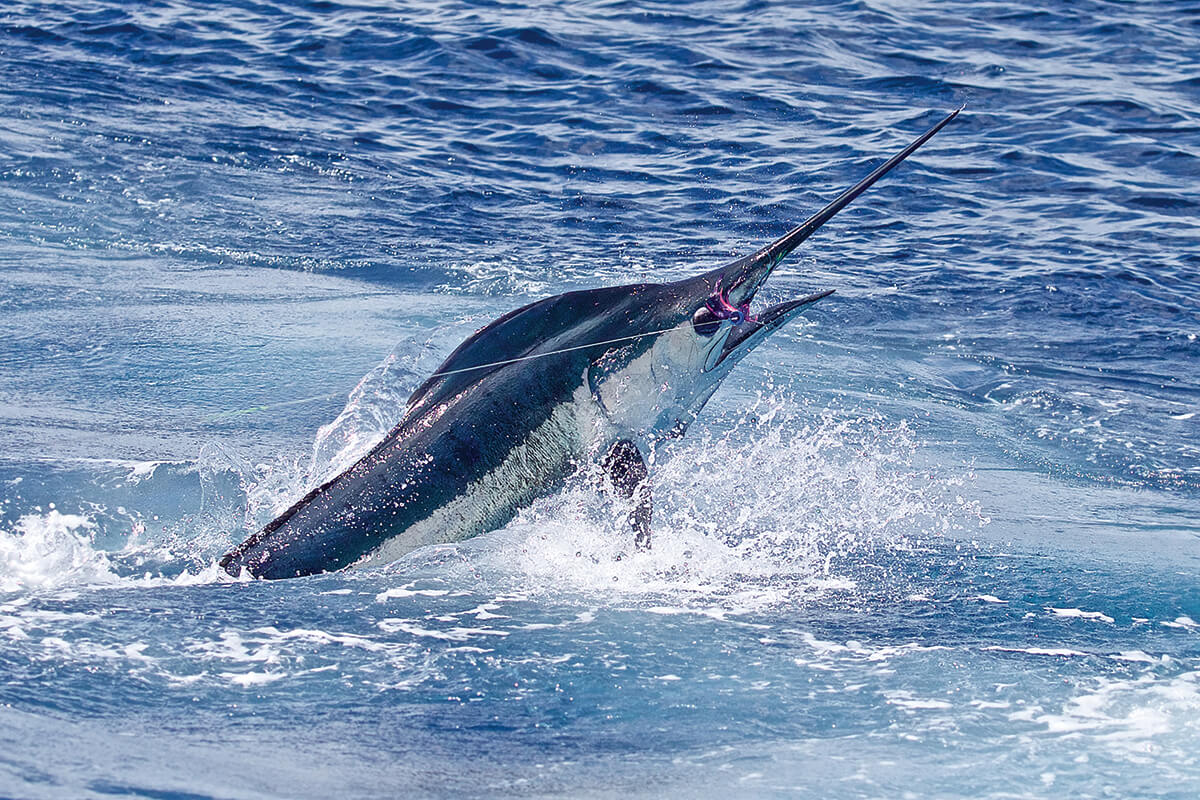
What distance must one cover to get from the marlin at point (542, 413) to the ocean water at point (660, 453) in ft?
0.55

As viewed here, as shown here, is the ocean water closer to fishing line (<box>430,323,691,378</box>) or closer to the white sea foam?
the white sea foam

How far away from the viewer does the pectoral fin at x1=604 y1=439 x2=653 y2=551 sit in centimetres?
471

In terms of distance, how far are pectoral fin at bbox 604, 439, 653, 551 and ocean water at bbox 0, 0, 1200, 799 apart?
0.33 ft

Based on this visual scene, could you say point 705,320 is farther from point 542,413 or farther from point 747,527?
point 747,527

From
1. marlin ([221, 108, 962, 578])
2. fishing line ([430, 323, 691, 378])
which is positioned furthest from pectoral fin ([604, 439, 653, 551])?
fishing line ([430, 323, 691, 378])

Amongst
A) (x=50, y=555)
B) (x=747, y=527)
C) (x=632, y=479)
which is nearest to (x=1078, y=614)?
(x=747, y=527)

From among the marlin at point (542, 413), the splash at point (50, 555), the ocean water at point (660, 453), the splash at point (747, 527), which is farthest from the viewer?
the splash at point (747, 527)

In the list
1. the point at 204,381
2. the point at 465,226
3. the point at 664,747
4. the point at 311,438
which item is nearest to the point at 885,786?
the point at 664,747

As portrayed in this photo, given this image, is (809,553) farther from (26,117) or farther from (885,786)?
(26,117)

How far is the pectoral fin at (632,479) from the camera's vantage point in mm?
4711

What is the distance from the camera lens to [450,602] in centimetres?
436

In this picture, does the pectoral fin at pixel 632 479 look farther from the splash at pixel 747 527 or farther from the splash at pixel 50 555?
the splash at pixel 50 555

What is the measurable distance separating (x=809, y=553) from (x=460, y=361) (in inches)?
58.5

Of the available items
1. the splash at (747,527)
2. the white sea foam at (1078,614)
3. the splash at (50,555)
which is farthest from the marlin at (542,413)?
the white sea foam at (1078,614)
